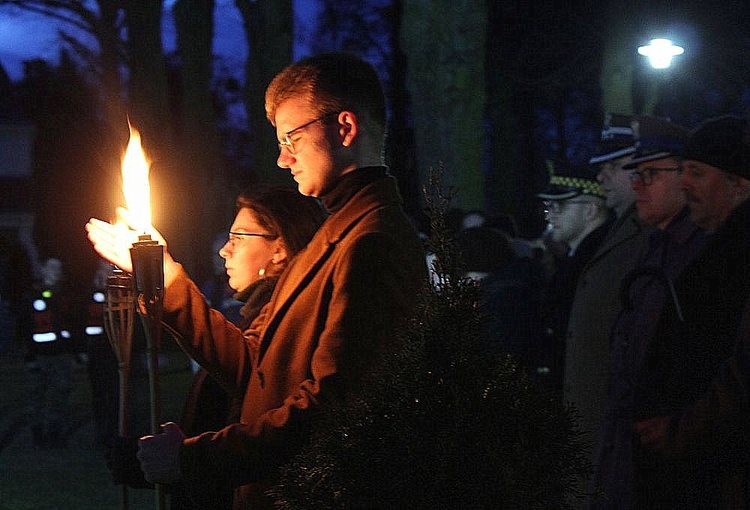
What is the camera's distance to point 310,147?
325 centimetres

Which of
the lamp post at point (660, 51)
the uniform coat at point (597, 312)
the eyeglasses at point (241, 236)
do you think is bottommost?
the uniform coat at point (597, 312)

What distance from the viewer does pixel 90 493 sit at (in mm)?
9023

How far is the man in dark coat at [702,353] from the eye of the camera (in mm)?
3637

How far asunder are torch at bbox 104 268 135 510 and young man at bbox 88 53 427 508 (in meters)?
0.19

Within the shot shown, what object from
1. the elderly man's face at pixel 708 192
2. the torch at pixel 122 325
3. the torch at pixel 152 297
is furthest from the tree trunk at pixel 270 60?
the torch at pixel 152 297

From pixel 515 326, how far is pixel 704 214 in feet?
8.42

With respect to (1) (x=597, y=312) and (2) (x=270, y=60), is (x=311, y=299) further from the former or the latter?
(2) (x=270, y=60)

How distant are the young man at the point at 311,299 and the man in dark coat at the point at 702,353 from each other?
3.57 ft

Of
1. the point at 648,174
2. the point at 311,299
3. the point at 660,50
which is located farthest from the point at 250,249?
the point at 660,50

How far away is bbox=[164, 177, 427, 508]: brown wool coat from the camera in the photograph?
2.91 meters

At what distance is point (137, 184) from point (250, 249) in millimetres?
1448

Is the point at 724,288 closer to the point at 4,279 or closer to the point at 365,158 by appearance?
the point at 365,158

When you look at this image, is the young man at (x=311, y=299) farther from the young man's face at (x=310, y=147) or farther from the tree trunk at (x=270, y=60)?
the tree trunk at (x=270, y=60)

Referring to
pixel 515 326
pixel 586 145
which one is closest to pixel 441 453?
pixel 515 326
